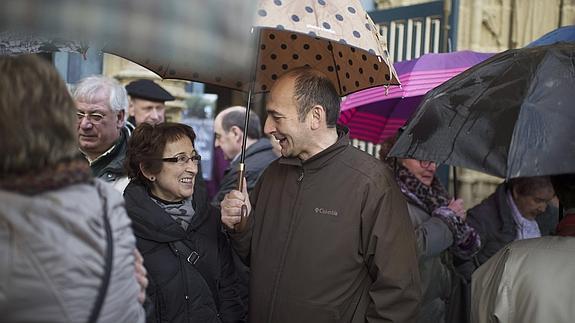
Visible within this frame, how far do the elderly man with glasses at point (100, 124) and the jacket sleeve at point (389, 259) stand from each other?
1.40 m

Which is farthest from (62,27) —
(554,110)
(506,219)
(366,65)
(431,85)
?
(506,219)

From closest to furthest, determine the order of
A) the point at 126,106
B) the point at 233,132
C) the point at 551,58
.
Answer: the point at 551,58
the point at 126,106
the point at 233,132

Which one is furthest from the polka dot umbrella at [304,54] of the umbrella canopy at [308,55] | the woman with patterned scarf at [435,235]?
the woman with patterned scarf at [435,235]

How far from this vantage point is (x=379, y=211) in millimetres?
3092

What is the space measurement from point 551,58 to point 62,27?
68.7 inches

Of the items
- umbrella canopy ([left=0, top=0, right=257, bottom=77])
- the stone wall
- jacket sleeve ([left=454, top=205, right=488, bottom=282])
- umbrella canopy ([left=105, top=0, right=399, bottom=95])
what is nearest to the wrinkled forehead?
umbrella canopy ([left=105, top=0, right=399, bottom=95])

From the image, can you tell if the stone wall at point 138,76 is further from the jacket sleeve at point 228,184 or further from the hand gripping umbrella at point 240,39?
the hand gripping umbrella at point 240,39

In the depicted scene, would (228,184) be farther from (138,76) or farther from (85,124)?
(138,76)

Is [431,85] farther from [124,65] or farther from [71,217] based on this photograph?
[124,65]

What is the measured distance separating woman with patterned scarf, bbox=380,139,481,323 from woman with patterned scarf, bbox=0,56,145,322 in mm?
2388

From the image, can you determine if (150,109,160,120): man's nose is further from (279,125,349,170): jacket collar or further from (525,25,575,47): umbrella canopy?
(525,25,575,47): umbrella canopy

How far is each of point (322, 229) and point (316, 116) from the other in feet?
1.54

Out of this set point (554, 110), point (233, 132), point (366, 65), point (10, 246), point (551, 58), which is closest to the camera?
point (10, 246)

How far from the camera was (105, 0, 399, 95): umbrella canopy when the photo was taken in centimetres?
287
